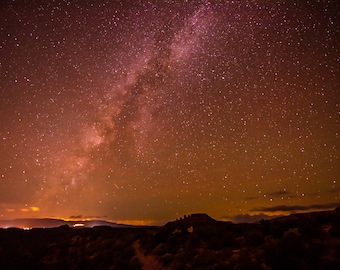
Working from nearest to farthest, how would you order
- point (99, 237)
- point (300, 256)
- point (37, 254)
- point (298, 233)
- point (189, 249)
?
1. point (300, 256)
2. point (298, 233)
3. point (189, 249)
4. point (37, 254)
5. point (99, 237)

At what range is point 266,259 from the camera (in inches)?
598

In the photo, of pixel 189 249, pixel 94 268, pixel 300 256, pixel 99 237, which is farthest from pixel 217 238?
pixel 99 237

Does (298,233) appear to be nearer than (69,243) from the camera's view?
Yes

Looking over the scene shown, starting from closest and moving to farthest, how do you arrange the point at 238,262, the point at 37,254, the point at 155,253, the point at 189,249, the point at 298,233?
the point at 238,262
the point at 298,233
the point at 189,249
the point at 155,253
the point at 37,254

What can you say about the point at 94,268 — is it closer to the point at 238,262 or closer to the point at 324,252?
the point at 238,262

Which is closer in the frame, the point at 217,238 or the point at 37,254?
the point at 217,238

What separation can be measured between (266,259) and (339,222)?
6.35 meters

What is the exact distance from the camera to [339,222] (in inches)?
733

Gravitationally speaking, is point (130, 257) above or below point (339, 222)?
below

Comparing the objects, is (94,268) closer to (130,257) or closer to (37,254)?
(130,257)

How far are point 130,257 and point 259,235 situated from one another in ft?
30.0

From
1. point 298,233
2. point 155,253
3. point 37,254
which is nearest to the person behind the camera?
point 298,233

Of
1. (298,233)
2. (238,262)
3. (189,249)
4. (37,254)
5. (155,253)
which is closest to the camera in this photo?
(238,262)

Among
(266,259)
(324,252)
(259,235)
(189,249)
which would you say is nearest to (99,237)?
(189,249)
